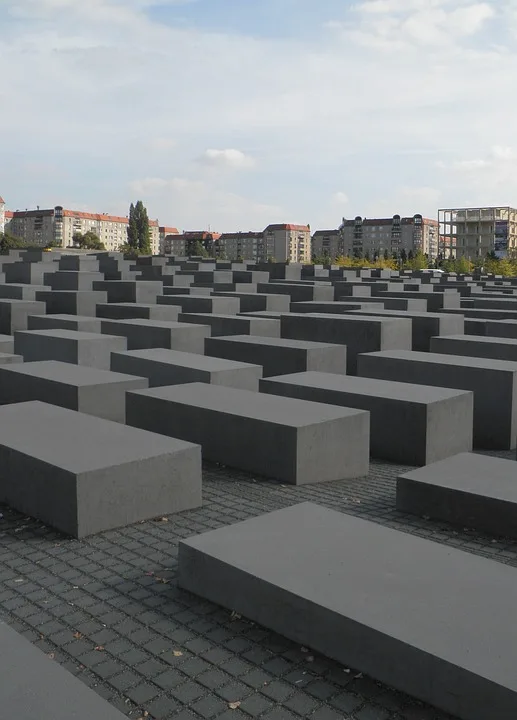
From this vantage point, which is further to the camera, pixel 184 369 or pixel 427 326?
pixel 427 326

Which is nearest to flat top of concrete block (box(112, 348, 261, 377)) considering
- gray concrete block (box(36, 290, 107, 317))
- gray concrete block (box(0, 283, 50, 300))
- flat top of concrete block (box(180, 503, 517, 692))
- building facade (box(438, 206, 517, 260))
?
Answer: flat top of concrete block (box(180, 503, 517, 692))

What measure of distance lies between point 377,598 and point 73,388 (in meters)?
6.29

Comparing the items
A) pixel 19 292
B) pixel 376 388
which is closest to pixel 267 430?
pixel 376 388

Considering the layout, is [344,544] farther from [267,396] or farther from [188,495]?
[267,396]

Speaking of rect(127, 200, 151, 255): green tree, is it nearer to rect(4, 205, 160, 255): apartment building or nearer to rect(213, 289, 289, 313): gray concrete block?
rect(4, 205, 160, 255): apartment building

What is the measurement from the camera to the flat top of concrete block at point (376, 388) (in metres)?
9.44

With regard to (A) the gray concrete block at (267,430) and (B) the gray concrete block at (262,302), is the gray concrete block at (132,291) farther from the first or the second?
(A) the gray concrete block at (267,430)

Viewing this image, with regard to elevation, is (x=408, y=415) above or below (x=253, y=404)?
below

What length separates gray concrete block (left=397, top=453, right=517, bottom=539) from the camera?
6320 mm

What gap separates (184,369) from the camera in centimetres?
1111

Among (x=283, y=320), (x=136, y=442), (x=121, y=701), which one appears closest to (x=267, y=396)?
(x=136, y=442)

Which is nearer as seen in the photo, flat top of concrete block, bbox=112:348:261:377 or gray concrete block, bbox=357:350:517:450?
gray concrete block, bbox=357:350:517:450

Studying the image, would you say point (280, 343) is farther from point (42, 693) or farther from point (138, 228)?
point (138, 228)

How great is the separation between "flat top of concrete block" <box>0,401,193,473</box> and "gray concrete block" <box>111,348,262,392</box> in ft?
9.78
